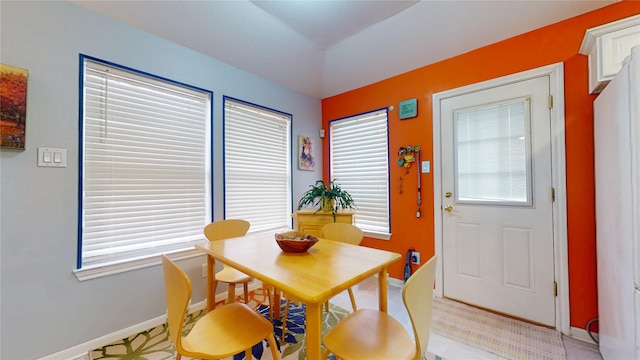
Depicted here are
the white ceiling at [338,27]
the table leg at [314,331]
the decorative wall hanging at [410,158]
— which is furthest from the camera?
the decorative wall hanging at [410,158]

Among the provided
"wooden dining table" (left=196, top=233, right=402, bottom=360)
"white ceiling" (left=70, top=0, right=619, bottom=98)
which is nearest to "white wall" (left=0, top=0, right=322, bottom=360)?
"white ceiling" (left=70, top=0, right=619, bottom=98)

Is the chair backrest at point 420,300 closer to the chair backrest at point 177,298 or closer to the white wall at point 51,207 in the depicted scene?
the chair backrest at point 177,298

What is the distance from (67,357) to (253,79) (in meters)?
2.90

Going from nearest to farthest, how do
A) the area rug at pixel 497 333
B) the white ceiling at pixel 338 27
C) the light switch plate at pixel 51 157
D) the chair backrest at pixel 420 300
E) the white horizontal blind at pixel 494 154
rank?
1. the chair backrest at pixel 420 300
2. the light switch plate at pixel 51 157
3. the area rug at pixel 497 333
4. the white ceiling at pixel 338 27
5. the white horizontal blind at pixel 494 154

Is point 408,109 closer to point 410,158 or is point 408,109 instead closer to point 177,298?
point 410,158

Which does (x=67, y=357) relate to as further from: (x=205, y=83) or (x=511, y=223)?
(x=511, y=223)

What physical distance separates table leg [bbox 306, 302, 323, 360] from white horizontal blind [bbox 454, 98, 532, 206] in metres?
2.07

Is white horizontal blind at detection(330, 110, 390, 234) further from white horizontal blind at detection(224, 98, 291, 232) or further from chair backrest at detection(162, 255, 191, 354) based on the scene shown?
chair backrest at detection(162, 255, 191, 354)

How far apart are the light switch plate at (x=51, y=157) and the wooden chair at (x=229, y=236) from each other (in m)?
1.08

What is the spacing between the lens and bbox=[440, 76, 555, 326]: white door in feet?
6.64

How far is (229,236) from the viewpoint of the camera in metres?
2.24

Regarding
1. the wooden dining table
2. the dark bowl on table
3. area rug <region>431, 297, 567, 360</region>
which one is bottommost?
area rug <region>431, 297, 567, 360</region>

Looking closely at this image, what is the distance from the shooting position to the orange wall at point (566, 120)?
1843 millimetres

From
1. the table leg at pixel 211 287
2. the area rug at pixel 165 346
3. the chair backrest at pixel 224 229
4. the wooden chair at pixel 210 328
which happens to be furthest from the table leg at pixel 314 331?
the chair backrest at pixel 224 229
